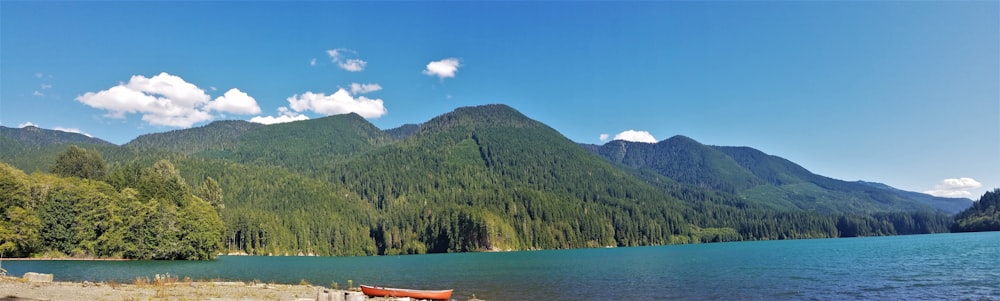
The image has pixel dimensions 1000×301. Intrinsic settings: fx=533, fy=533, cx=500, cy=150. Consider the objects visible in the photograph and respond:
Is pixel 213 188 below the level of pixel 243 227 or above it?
above

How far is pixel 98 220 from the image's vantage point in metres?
100

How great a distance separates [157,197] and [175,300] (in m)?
104

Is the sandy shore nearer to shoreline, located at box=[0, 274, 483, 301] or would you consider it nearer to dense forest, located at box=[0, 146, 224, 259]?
shoreline, located at box=[0, 274, 483, 301]

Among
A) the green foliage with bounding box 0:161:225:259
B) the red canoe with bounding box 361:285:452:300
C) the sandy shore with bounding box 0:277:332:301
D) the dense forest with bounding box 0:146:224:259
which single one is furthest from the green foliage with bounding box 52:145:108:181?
the red canoe with bounding box 361:285:452:300

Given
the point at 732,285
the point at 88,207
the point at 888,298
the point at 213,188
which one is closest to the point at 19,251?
the point at 88,207

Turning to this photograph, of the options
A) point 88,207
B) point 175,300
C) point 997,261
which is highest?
point 88,207

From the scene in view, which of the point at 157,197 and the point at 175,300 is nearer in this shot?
the point at 175,300

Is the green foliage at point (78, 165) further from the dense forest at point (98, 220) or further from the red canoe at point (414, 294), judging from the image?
the red canoe at point (414, 294)

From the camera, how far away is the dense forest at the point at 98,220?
9144 cm

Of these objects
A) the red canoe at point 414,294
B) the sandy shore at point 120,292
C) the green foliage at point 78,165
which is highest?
the green foliage at point 78,165

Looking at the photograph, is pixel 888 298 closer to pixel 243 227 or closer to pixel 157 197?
pixel 157 197

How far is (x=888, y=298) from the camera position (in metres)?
43.2

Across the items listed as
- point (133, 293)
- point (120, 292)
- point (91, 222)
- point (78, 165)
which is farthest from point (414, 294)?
point (78, 165)

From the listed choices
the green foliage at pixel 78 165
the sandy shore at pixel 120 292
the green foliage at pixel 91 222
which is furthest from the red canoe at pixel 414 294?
the green foliage at pixel 78 165
